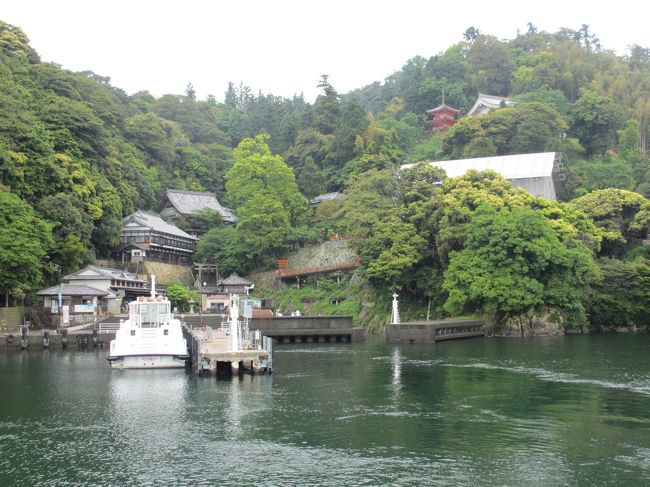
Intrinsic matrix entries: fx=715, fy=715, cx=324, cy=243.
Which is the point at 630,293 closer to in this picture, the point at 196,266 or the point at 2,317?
the point at 196,266

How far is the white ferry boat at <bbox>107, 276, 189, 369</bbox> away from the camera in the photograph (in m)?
37.0

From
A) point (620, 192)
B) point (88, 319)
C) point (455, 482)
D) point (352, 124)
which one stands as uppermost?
point (352, 124)

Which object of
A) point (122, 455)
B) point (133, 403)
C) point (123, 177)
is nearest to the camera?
point (122, 455)

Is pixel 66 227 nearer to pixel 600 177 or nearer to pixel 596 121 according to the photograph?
pixel 600 177

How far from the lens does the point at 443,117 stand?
4461 inches

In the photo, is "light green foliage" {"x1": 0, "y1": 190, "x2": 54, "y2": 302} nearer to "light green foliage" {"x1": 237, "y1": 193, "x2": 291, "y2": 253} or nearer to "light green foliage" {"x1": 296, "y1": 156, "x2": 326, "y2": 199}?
"light green foliage" {"x1": 237, "y1": 193, "x2": 291, "y2": 253}

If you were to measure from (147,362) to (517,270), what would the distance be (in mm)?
30010

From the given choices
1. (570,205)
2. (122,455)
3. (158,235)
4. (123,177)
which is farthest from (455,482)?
(123,177)

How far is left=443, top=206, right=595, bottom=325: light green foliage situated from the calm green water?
633 inches

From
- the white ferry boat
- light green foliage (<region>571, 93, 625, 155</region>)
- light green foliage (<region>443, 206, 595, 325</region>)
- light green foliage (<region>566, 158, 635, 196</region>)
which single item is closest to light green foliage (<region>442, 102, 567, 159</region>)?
light green foliage (<region>571, 93, 625, 155</region>)

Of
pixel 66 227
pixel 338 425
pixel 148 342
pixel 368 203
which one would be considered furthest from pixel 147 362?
pixel 368 203

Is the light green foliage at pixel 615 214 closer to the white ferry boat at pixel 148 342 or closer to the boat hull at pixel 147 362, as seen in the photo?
the white ferry boat at pixel 148 342

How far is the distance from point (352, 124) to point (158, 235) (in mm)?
30706

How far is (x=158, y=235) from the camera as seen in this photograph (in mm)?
75375
